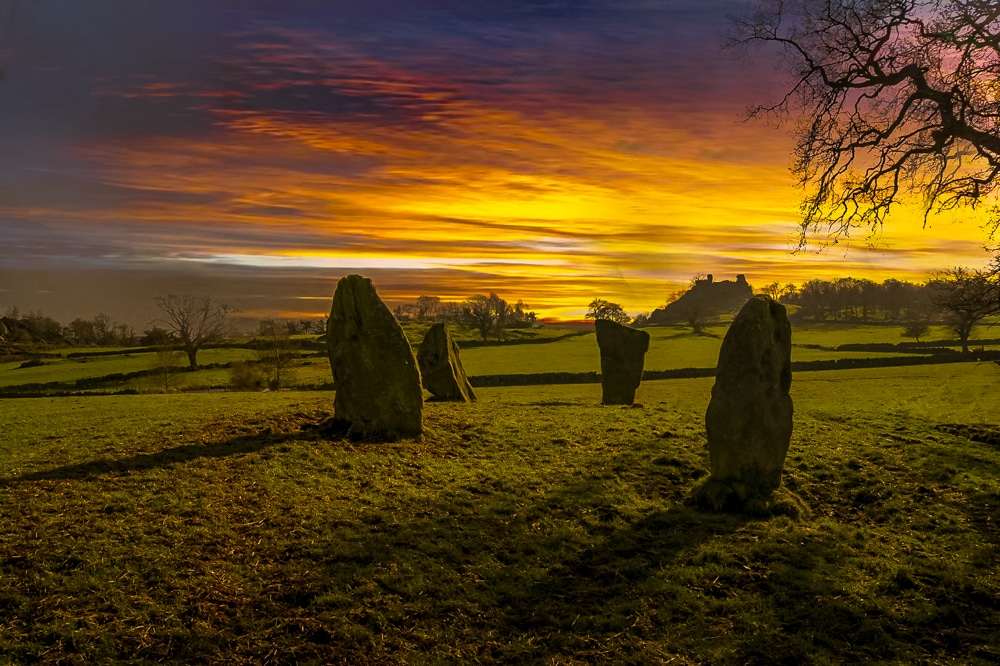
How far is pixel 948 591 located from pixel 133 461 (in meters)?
16.9

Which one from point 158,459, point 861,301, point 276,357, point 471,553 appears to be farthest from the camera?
point 861,301

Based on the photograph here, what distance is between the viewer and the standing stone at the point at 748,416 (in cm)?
1387

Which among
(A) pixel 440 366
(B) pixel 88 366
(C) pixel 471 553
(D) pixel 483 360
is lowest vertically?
(B) pixel 88 366

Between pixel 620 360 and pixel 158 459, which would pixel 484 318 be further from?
pixel 158 459

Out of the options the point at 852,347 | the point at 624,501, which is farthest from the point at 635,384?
the point at 852,347

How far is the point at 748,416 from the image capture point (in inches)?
546

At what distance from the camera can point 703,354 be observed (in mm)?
79438

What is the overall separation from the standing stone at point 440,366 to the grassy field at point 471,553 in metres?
9.16

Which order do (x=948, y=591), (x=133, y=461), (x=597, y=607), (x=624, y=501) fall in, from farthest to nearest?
(x=133, y=461), (x=624, y=501), (x=948, y=591), (x=597, y=607)

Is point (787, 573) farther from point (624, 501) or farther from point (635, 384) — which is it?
point (635, 384)

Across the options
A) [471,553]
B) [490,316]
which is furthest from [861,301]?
[471,553]

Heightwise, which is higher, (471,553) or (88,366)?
(471,553)

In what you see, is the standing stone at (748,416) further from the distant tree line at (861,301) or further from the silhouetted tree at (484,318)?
the distant tree line at (861,301)

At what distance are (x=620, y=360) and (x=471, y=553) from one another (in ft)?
66.9
